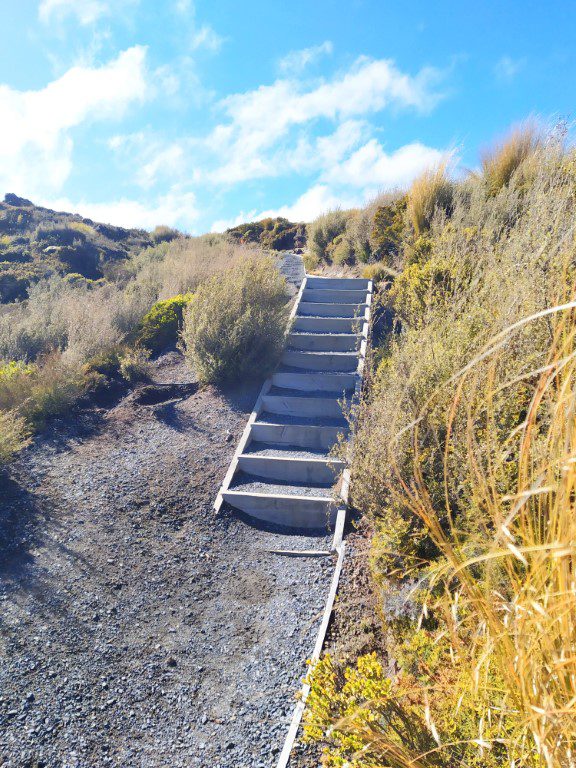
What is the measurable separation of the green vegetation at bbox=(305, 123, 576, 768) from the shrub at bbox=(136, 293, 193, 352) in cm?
367

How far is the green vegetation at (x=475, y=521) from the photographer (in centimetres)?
120

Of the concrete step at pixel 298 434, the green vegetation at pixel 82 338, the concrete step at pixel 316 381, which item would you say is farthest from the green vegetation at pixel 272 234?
the concrete step at pixel 298 434

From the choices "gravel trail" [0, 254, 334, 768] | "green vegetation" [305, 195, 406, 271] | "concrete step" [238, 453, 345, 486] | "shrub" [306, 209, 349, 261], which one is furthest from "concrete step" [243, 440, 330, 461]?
"shrub" [306, 209, 349, 261]

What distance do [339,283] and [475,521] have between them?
723cm

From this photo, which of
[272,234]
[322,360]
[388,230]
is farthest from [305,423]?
[272,234]

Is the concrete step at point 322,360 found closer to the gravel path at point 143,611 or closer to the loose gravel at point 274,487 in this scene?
the gravel path at point 143,611

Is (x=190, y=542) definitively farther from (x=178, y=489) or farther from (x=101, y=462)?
(x=101, y=462)

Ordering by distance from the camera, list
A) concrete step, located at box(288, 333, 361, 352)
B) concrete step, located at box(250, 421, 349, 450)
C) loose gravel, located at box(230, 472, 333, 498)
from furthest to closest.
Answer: concrete step, located at box(288, 333, 361, 352)
concrete step, located at box(250, 421, 349, 450)
loose gravel, located at box(230, 472, 333, 498)

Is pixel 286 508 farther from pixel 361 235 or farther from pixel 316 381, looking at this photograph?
pixel 361 235

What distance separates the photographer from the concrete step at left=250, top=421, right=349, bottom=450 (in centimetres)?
571

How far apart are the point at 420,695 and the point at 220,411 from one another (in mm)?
4432

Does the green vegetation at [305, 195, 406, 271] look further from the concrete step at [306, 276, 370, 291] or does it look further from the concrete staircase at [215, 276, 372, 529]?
the concrete staircase at [215, 276, 372, 529]

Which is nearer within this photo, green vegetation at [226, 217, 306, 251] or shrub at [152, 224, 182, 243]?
green vegetation at [226, 217, 306, 251]

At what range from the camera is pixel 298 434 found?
584cm
